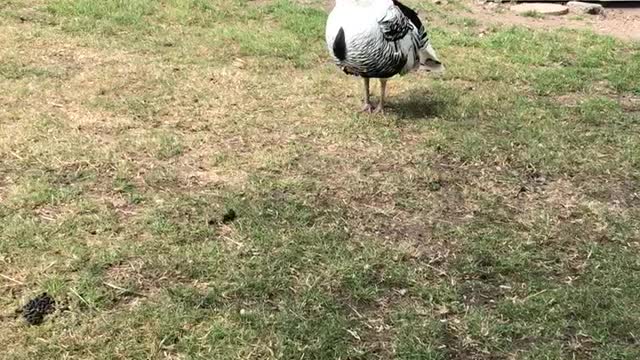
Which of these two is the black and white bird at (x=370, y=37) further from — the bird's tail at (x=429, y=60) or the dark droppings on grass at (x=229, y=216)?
the dark droppings on grass at (x=229, y=216)

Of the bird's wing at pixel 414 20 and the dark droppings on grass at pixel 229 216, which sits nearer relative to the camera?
the dark droppings on grass at pixel 229 216

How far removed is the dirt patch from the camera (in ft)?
25.7

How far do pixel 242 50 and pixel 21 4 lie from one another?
245 cm

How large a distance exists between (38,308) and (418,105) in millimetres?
3278

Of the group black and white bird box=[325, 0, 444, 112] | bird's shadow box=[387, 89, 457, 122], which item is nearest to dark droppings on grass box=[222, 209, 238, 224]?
black and white bird box=[325, 0, 444, 112]

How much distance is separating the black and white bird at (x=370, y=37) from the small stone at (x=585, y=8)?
430 cm

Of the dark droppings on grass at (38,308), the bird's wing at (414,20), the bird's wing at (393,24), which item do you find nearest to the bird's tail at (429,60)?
the bird's wing at (414,20)

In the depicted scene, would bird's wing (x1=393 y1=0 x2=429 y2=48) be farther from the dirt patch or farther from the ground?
the dirt patch

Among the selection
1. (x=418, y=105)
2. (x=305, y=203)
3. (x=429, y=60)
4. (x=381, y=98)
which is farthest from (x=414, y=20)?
(x=305, y=203)

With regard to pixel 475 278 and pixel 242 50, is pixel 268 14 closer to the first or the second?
pixel 242 50

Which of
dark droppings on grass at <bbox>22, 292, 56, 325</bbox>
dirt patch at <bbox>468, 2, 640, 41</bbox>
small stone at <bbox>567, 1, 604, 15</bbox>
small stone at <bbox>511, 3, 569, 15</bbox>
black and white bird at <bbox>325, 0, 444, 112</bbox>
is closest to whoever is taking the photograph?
dark droppings on grass at <bbox>22, 292, 56, 325</bbox>

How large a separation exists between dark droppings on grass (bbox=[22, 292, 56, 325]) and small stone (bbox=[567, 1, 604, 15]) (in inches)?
282

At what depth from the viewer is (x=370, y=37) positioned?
4.62m

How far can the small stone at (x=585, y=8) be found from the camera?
848 centimetres
